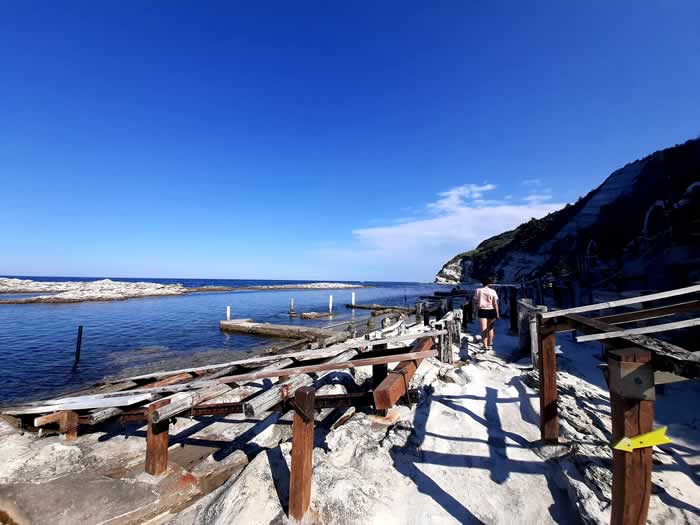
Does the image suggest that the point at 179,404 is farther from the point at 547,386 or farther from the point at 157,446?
the point at 547,386

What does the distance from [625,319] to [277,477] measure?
505 cm

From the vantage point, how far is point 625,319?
3891 mm

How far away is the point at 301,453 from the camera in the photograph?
324cm

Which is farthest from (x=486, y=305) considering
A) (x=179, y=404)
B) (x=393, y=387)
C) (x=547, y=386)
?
(x=179, y=404)

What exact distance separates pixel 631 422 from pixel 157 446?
5.50 meters

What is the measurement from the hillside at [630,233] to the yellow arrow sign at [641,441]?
11.5 meters

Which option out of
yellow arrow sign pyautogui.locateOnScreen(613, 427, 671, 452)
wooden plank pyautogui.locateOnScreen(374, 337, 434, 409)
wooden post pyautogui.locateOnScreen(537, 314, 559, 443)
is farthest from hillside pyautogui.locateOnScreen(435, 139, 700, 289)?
yellow arrow sign pyautogui.locateOnScreen(613, 427, 671, 452)

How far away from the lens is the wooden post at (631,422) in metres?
2.05

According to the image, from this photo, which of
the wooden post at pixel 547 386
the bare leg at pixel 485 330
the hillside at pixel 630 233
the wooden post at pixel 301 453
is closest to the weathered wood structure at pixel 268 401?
the wooden post at pixel 301 453

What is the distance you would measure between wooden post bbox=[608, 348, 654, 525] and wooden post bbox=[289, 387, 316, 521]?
2.57 metres

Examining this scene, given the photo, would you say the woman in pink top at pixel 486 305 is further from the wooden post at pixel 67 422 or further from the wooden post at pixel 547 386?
the wooden post at pixel 67 422

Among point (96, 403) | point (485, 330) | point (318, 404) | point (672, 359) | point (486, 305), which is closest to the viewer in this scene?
point (672, 359)

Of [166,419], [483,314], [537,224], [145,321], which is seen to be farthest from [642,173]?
[145,321]

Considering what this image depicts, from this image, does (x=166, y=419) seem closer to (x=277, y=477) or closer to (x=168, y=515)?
(x=168, y=515)
